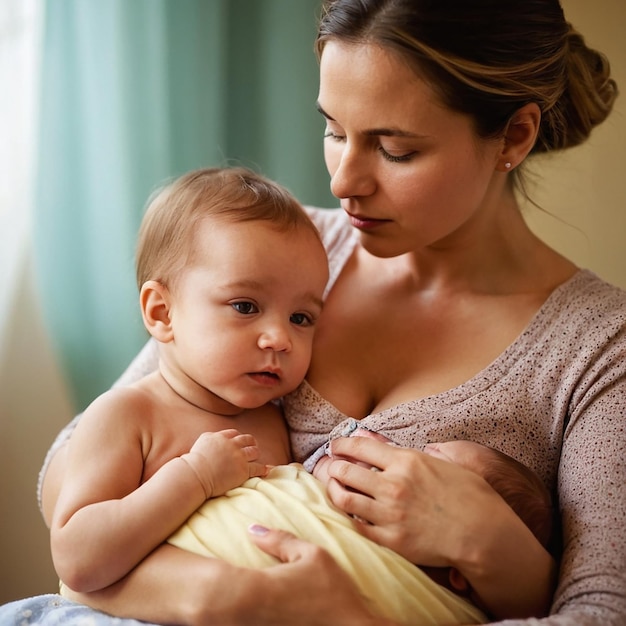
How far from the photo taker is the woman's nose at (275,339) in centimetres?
137

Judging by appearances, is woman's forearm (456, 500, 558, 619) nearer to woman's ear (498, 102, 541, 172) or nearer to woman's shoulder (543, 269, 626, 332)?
woman's shoulder (543, 269, 626, 332)

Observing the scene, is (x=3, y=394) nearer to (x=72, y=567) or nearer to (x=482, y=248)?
(x=72, y=567)

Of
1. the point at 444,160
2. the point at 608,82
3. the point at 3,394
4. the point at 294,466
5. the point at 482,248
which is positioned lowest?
the point at 3,394

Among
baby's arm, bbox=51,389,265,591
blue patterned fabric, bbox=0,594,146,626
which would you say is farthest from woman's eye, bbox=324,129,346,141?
blue patterned fabric, bbox=0,594,146,626

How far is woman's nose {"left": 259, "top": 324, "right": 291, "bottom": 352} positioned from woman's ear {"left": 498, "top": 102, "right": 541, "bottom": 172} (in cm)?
53

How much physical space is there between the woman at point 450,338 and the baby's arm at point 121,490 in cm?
5

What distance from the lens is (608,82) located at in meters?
1.72

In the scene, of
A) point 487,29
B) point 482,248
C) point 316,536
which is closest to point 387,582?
point 316,536

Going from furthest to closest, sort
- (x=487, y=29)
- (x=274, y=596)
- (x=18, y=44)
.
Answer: (x=18, y=44), (x=487, y=29), (x=274, y=596)

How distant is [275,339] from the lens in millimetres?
1373

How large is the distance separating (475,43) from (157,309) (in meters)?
0.70

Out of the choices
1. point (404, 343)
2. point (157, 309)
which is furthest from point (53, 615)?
point (404, 343)

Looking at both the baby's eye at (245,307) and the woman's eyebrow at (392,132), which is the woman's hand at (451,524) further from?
the woman's eyebrow at (392,132)

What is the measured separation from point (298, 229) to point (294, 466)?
1.35ft
